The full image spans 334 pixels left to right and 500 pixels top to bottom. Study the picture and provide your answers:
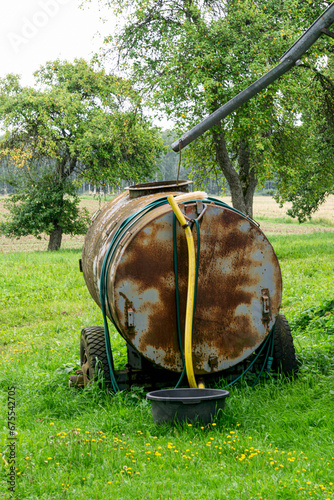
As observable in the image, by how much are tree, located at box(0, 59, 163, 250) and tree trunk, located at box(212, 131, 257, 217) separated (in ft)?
13.4

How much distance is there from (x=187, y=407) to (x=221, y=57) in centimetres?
1181

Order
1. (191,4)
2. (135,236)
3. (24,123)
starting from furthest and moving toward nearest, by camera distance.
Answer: (24,123), (191,4), (135,236)

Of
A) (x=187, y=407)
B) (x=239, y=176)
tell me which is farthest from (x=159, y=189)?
(x=239, y=176)

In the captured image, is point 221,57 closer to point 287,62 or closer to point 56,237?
point 287,62

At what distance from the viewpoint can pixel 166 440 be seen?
3748 millimetres

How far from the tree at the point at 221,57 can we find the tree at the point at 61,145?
10.9 feet

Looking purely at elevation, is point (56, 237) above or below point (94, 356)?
above

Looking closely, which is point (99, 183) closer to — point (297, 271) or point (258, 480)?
point (297, 271)

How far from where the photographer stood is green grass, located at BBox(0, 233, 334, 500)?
3.06 meters

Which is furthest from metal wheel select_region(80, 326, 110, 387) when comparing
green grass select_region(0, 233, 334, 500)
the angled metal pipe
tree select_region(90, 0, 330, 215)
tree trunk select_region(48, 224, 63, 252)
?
tree trunk select_region(48, 224, 63, 252)

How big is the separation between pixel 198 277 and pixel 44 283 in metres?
8.45

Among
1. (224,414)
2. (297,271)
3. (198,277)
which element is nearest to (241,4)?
(297,271)

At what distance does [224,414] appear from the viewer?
13.3 feet

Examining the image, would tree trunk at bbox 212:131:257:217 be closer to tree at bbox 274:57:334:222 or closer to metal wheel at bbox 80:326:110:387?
tree at bbox 274:57:334:222
